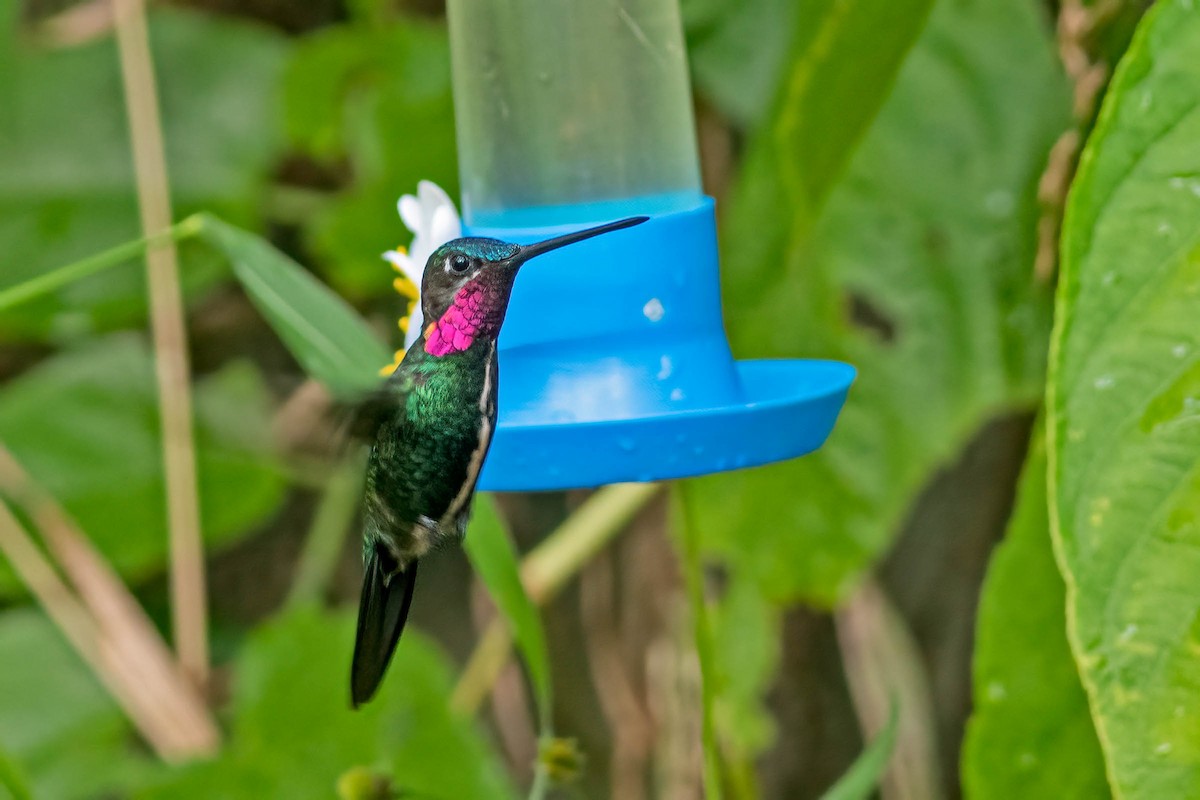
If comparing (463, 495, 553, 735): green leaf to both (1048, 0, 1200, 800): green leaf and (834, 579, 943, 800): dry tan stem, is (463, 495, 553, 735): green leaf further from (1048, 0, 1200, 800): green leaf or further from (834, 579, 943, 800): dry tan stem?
(834, 579, 943, 800): dry tan stem

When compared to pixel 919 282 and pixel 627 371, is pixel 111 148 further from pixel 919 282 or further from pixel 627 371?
pixel 627 371

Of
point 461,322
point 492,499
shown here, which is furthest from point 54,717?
point 461,322

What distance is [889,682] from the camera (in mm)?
1505

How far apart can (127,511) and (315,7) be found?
63 centimetres

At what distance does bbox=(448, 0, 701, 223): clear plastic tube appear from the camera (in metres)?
0.80

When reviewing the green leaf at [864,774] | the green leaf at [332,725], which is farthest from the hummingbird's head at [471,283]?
the green leaf at [332,725]

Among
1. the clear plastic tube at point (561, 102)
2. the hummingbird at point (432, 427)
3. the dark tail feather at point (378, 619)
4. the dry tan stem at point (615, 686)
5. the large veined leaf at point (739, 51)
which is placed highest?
the large veined leaf at point (739, 51)

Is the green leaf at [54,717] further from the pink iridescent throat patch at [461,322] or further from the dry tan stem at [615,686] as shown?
the pink iridescent throat patch at [461,322]

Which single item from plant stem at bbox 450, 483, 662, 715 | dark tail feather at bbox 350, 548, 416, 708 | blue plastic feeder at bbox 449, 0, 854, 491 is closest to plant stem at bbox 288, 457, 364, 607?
plant stem at bbox 450, 483, 662, 715

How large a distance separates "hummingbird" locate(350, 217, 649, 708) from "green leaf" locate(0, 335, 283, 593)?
0.94m

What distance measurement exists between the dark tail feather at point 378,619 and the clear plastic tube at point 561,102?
23 centimetres

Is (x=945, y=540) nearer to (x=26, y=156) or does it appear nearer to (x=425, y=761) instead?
(x=425, y=761)

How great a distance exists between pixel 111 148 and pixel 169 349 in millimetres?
263

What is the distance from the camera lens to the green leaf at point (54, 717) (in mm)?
1473
